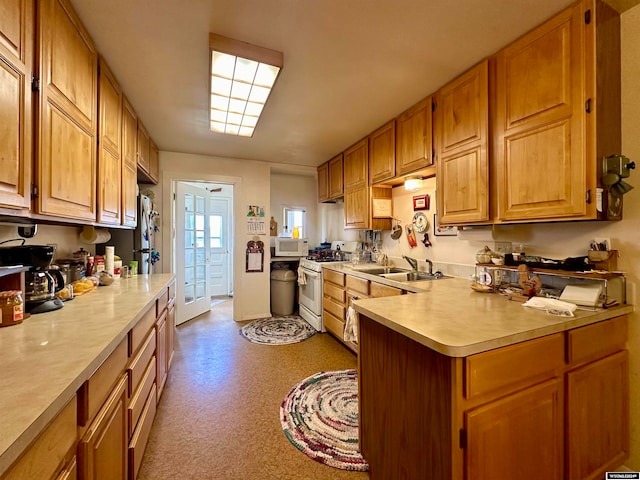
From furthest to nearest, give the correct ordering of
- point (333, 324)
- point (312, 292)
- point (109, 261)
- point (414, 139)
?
point (312, 292)
point (333, 324)
point (414, 139)
point (109, 261)

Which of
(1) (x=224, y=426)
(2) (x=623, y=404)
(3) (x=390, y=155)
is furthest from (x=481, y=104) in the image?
(1) (x=224, y=426)

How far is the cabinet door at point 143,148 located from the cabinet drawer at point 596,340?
11.1 ft

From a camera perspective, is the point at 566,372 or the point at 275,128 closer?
the point at 566,372

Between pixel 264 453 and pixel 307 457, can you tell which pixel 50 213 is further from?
pixel 307 457

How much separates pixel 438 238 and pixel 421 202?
412mm

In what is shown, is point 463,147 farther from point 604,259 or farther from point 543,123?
point 604,259

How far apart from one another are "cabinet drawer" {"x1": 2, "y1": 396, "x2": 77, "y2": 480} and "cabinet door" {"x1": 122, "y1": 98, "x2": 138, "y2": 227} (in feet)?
5.85

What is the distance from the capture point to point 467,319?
1.20 meters

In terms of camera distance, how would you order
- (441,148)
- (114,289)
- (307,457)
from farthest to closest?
1. (441,148)
2. (114,289)
3. (307,457)

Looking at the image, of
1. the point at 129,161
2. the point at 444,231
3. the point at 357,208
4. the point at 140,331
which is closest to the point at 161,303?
the point at 140,331

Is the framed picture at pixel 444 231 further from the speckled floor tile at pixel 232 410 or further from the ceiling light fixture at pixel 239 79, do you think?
the ceiling light fixture at pixel 239 79

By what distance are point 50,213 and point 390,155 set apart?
8.06 feet

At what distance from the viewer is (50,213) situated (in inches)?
46.8

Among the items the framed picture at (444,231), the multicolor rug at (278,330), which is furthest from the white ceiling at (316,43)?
the multicolor rug at (278,330)
